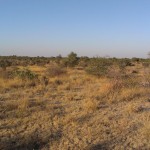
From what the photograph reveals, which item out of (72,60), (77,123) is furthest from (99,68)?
(72,60)

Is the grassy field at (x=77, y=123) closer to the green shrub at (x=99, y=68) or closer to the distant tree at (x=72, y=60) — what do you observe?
the green shrub at (x=99, y=68)

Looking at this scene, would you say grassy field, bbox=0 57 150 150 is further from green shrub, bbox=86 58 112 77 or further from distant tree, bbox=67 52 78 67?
distant tree, bbox=67 52 78 67

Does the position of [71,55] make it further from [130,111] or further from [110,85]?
[130,111]

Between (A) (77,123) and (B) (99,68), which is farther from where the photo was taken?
(B) (99,68)

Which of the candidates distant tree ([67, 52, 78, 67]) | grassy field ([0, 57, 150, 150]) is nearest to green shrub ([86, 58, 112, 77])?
grassy field ([0, 57, 150, 150])

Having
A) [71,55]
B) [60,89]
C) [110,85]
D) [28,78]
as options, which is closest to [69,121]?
[110,85]

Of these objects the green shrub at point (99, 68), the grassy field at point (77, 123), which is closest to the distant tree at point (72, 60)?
the green shrub at point (99, 68)

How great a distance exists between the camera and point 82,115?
10.3 meters

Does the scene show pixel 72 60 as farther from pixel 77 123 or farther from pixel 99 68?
pixel 77 123

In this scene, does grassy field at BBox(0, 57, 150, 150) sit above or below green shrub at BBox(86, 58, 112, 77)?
below

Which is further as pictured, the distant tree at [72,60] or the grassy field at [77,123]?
the distant tree at [72,60]

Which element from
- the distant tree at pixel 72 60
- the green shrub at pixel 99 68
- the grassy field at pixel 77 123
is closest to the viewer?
the grassy field at pixel 77 123

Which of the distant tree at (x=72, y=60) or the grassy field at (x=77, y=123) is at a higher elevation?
the distant tree at (x=72, y=60)

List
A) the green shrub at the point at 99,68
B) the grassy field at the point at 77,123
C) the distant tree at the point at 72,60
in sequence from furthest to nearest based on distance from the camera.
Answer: the distant tree at the point at 72,60
the green shrub at the point at 99,68
the grassy field at the point at 77,123
